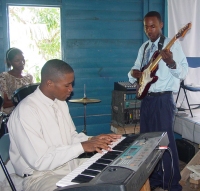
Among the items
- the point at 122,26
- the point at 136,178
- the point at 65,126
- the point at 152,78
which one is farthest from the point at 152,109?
the point at 122,26

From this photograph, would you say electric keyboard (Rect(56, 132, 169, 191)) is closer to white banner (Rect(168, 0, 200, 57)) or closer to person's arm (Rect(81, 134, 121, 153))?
person's arm (Rect(81, 134, 121, 153))

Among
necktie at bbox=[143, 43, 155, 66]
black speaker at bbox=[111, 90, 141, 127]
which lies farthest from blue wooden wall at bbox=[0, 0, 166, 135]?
necktie at bbox=[143, 43, 155, 66]

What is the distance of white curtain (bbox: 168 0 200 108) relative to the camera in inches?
186

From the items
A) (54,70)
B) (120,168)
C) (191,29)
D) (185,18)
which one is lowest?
(120,168)

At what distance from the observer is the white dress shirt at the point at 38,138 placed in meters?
1.76

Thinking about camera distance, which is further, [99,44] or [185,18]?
[185,18]

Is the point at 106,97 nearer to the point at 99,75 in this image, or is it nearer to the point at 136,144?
the point at 99,75

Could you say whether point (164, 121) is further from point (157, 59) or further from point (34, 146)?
point (34, 146)

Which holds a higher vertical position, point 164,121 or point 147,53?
point 147,53

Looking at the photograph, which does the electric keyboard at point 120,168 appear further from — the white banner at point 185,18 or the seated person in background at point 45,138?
the white banner at point 185,18

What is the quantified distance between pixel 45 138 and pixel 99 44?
2.94m

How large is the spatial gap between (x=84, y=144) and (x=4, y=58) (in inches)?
113

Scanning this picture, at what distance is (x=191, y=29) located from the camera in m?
4.82

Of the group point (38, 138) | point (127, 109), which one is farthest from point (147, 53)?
point (38, 138)
